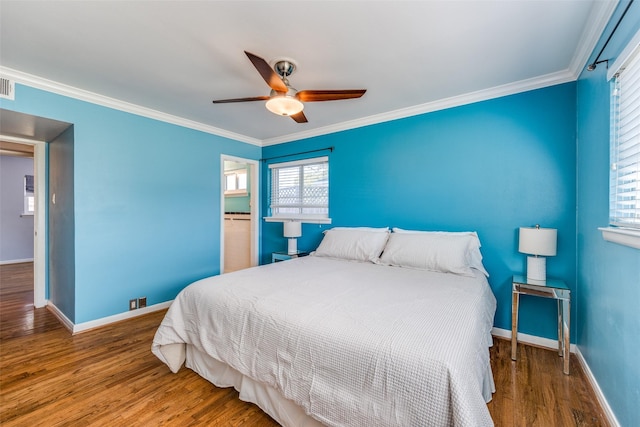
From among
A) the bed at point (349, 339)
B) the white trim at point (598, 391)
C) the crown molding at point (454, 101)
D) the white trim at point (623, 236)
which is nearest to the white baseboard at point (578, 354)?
the white trim at point (598, 391)

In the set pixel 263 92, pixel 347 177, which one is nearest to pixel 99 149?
pixel 263 92

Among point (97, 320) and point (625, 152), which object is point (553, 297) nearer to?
point (625, 152)

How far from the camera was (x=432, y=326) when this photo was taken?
1258 mm

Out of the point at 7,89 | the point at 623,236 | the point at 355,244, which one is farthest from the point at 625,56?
the point at 7,89

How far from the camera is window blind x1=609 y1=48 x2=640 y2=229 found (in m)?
1.33

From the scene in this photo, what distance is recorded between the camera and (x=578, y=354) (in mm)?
2172

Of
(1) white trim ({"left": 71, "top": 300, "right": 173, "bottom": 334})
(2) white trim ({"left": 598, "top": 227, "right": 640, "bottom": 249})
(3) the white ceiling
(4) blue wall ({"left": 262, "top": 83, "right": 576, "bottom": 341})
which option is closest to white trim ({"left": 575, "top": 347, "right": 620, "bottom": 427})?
(4) blue wall ({"left": 262, "top": 83, "right": 576, "bottom": 341})

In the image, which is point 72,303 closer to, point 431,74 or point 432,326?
point 432,326

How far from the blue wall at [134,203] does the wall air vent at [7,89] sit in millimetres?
42

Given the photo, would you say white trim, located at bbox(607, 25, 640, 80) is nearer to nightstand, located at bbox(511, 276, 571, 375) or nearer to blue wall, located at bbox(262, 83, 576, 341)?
blue wall, located at bbox(262, 83, 576, 341)

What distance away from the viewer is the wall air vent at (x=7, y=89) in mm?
2236

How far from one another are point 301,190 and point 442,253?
2321 mm

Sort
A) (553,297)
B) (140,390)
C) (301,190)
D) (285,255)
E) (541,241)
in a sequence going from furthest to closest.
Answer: (301,190)
(285,255)
(541,241)
(553,297)
(140,390)

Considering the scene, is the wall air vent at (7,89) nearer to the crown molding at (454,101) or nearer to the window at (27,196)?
the crown molding at (454,101)
